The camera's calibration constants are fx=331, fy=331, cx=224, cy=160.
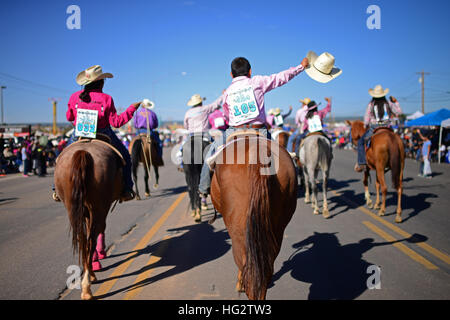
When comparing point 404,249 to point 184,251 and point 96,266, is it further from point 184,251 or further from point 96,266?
point 96,266

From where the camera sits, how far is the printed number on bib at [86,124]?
486cm

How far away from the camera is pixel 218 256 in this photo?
551 centimetres

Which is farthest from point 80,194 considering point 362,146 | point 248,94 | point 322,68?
point 362,146

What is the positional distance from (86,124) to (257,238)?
325 cm

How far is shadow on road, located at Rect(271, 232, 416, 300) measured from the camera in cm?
413

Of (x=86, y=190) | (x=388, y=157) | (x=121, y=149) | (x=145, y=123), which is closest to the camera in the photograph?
(x=86, y=190)

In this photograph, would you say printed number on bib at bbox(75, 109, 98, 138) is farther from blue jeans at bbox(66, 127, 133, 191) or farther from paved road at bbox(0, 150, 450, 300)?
paved road at bbox(0, 150, 450, 300)

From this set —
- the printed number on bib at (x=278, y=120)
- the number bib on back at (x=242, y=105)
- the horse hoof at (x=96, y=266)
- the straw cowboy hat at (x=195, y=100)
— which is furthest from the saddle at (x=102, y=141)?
the printed number on bib at (x=278, y=120)

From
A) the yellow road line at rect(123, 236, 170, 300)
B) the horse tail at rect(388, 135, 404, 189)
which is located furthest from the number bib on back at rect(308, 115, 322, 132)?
the yellow road line at rect(123, 236, 170, 300)

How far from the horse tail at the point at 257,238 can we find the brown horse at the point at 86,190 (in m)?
2.18

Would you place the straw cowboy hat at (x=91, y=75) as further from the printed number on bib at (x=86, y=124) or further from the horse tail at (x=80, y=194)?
the horse tail at (x=80, y=194)
